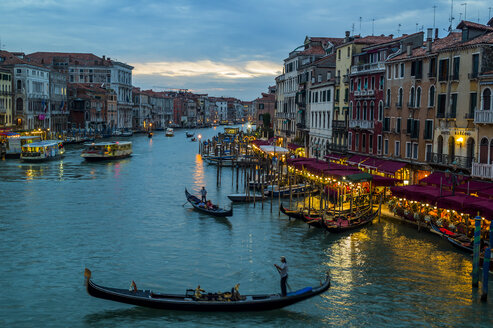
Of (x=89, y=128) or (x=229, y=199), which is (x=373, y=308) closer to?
(x=229, y=199)

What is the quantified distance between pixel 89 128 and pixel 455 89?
255 ft

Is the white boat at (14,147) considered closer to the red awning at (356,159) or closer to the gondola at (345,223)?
the red awning at (356,159)

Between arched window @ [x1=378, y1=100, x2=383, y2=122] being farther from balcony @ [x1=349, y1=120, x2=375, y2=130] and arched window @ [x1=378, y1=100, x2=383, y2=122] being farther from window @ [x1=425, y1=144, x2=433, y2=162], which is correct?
window @ [x1=425, y1=144, x2=433, y2=162]

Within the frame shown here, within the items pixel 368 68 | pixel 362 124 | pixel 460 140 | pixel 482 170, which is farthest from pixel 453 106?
pixel 368 68

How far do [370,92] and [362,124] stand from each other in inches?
82.4

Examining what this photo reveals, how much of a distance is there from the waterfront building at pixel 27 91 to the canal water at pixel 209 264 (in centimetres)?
4210

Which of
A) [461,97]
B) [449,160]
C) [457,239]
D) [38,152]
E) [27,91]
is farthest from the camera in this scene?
[27,91]

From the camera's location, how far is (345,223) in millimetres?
23750

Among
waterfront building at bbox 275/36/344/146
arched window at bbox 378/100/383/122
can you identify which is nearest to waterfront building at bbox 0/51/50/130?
waterfront building at bbox 275/36/344/146

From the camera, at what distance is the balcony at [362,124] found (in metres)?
34.0

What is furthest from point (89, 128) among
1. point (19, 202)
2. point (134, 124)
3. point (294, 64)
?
point (19, 202)

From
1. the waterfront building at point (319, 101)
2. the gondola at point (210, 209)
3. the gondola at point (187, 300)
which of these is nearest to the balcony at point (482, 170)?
the gondola at point (210, 209)

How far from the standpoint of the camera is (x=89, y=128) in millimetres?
94250

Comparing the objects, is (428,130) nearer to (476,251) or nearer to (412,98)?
(412,98)
